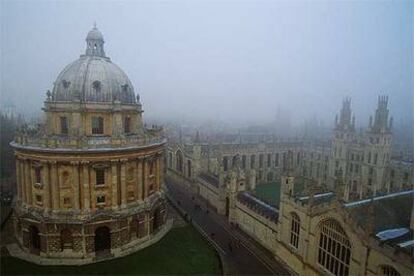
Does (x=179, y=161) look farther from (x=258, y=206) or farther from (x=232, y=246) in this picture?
(x=232, y=246)

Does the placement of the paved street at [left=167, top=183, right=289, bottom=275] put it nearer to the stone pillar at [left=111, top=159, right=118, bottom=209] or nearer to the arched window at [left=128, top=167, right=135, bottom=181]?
the arched window at [left=128, top=167, right=135, bottom=181]

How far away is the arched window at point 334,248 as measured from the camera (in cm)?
2053

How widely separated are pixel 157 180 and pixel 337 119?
124 feet

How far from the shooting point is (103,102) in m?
28.7

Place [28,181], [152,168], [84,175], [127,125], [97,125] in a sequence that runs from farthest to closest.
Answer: [152,168], [127,125], [97,125], [28,181], [84,175]

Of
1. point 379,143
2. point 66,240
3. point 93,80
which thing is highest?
point 93,80

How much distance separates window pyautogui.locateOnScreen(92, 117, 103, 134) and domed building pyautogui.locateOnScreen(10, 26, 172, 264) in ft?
0.31

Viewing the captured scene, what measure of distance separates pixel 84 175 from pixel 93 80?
9741 mm

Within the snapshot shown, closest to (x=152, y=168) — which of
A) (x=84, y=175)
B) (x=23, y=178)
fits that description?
(x=84, y=175)

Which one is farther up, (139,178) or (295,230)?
(139,178)

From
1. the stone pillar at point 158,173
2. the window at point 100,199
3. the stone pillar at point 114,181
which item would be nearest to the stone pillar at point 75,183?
the window at point 100,199

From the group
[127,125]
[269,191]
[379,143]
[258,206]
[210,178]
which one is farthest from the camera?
[269,191]

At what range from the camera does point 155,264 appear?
86.1 feet

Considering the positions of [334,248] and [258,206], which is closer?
[334,248]
